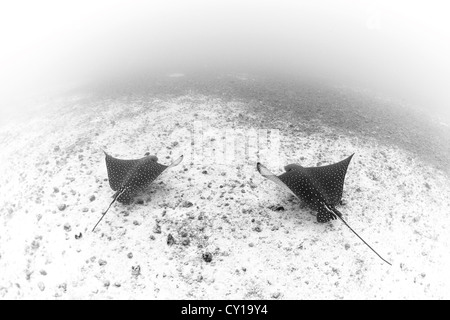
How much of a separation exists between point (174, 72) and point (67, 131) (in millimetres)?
7640

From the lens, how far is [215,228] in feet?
16.4

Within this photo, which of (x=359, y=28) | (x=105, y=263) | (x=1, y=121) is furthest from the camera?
(x=359, y=28)

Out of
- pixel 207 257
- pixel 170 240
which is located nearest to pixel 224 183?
pixel 170 240

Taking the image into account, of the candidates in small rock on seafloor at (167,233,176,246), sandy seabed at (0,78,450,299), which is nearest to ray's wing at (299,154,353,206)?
sandy seabed at (0,78,450,299)

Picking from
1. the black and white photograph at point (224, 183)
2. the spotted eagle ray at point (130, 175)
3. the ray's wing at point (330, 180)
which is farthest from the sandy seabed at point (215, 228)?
the ray's wing at point (330, 180)

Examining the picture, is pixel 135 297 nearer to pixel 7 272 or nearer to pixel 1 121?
pixel 7 272

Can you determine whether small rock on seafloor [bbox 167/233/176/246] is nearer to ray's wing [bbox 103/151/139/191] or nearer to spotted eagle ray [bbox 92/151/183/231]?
spotted eagle ray [bbox 92/151/183/231]

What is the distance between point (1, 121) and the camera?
1202 centimetres

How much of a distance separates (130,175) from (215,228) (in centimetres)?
185

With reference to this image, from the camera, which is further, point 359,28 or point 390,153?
point 359,28

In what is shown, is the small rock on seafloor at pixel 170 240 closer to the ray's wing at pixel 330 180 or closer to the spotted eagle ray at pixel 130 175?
the spotted eagle ray at pixel 130 175

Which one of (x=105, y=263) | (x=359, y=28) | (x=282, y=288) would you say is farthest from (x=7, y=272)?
(x=359, y=28)

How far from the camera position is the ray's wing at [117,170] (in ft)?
17.5
